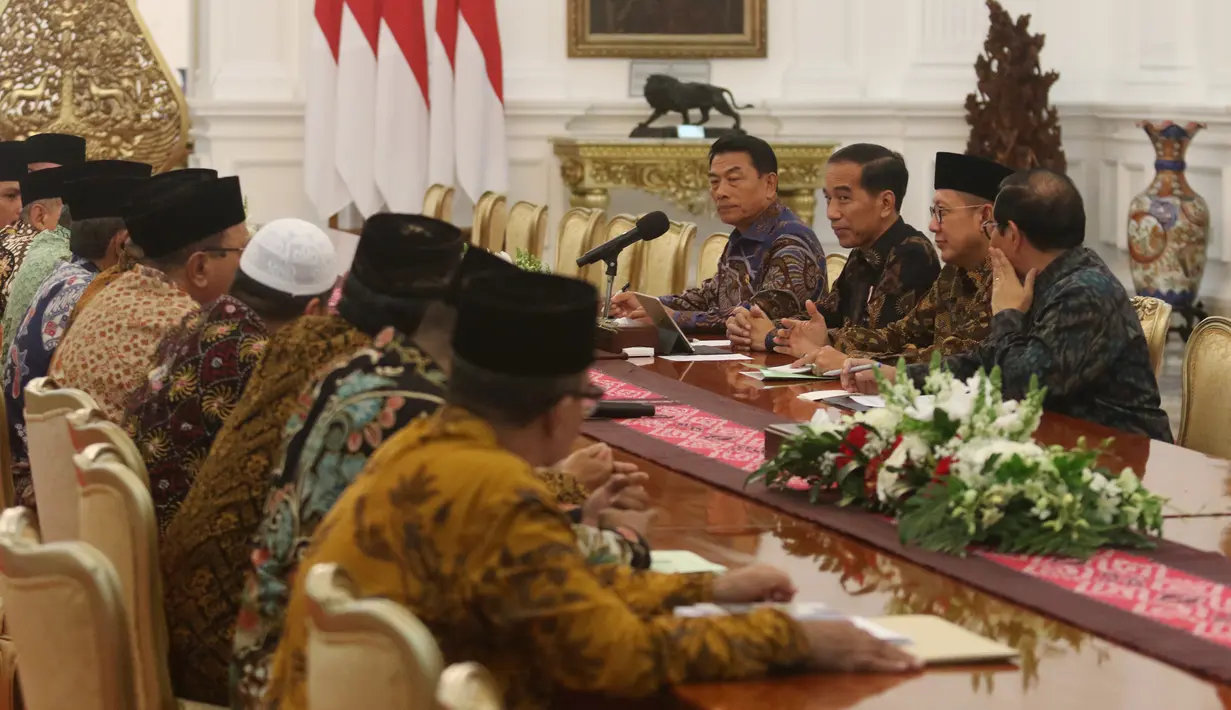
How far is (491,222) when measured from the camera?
28.1 ft

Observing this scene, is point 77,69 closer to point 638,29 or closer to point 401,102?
point 401,102

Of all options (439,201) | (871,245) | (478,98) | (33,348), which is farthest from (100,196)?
(478,98)

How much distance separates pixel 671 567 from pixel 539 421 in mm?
542

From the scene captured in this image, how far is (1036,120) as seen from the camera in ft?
32.3

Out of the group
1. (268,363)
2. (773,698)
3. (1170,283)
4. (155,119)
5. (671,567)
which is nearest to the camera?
(773,698)

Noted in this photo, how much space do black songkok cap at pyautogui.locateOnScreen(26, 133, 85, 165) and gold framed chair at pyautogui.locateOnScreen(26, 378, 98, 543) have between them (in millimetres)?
4245

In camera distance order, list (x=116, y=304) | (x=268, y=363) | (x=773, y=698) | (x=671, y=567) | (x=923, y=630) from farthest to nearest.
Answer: (x=116, y=304), (x=268, y=363), (x=671, y=567), (x=923, y=630), (x=773, y=698)

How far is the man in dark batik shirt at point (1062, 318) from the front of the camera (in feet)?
12.9

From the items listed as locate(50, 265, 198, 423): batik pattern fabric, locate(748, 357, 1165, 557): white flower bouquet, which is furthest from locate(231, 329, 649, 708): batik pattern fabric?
locate(50, 265, 198, 423): batik pattern fabric

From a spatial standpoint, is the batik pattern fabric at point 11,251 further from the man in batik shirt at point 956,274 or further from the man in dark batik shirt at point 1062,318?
the man in dark batik shirt at point 1062,318

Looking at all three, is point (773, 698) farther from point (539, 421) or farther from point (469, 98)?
point (469, 98)

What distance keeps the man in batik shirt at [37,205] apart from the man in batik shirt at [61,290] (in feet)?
1.61

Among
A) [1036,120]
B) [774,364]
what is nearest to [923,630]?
[774,364]

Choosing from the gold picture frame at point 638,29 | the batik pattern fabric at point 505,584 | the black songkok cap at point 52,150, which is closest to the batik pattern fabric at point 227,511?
the batik pattern fabric at point 505,584
